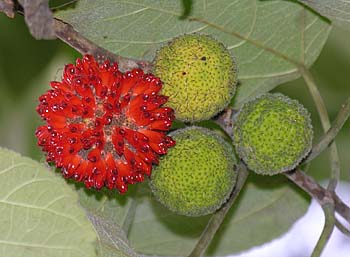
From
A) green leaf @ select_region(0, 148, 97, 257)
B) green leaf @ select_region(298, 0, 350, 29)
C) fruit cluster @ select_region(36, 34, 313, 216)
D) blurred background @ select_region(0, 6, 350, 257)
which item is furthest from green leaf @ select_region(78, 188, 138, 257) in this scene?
green leaf @ select_region(298, 0, 350, 29)

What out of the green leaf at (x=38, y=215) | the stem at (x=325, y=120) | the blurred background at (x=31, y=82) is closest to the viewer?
the green leaf at (x=38, y=215)

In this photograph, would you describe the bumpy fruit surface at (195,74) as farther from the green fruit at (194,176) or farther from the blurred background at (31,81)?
the blurred background at (31,81)

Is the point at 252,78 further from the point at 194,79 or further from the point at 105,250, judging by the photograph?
the point at 105,250

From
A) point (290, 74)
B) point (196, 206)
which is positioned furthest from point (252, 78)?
point (196, 206)

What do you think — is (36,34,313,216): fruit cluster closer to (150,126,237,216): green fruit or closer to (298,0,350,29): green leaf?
(150,126,237,216): green fruit

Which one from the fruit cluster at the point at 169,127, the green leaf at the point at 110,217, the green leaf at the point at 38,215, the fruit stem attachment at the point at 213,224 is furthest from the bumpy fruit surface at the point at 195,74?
the green leaf at the point at 38,215

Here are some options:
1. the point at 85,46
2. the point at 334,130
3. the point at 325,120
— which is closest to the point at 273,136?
the point at 334,130
